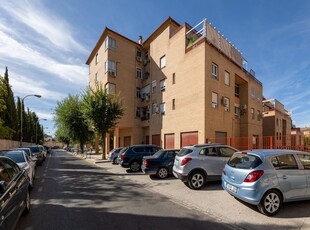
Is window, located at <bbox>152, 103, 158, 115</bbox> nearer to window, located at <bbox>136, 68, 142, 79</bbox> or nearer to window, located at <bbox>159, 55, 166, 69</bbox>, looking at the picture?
window, located at <bbox>159, 55, 166, 69</bbox>

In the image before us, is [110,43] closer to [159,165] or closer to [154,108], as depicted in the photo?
[154,108]

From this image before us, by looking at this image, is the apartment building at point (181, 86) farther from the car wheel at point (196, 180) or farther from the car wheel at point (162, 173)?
the car wheel at point (196, 180)

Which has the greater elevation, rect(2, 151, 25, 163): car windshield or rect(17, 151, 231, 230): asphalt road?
rect(2, 151, 25, 163): car windshield

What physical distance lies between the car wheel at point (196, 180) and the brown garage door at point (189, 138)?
1056 centimetres

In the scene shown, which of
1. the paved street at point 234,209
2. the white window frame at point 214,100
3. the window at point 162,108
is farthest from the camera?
the window at point 162,108

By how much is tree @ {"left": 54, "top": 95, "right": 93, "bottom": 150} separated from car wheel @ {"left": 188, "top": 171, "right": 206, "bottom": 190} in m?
22.9

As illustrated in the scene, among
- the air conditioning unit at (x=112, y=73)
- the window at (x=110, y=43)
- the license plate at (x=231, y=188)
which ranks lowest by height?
the license plate at (x=231, y=188)

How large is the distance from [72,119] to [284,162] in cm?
2816

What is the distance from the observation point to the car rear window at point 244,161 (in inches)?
228

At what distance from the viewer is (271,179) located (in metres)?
5.57

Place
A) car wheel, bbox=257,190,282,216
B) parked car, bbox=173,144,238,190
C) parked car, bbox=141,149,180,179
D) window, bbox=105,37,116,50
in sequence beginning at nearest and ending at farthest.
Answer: car wheel, bbox=257,190,282,216
parked car, bbox=173,144,238,190
parked car, bbox=141,149,180,179
window, bbox=105,37,116,50

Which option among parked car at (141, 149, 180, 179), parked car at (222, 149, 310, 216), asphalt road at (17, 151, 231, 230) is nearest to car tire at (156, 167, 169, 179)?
parked car at (141, 149, 180, 179)

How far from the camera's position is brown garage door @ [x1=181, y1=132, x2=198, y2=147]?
19.3 m

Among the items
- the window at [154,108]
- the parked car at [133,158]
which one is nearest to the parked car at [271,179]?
the parked car at [133,158]
